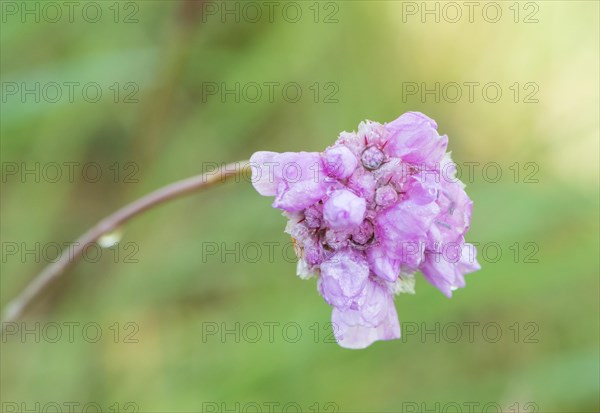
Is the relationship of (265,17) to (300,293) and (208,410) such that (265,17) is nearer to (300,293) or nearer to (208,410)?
(300,293)

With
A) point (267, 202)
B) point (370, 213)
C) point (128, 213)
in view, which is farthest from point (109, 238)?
point (267, 202)

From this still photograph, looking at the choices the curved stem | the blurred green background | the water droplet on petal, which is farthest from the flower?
the blurred green background

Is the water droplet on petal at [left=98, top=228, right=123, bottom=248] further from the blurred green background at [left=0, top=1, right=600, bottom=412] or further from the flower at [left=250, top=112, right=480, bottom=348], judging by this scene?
the blurred green background at [left=0, top=1, right=600, bottom=412]

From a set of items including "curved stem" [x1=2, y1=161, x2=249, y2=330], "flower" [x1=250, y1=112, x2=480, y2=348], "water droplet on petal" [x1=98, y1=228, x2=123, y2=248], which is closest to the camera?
"flower" [x1=250, y1=112, x2=480, y2=348]

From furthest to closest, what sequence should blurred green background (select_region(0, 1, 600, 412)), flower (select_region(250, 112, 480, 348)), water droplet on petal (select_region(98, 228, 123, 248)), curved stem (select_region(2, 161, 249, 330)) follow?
blurred green background (select_region(0, 1, 600, 412))
water droplet on petal (select_region(98, 228, 123, 248))
curved stem (select_region(2, 161, 249, 330))
flower (select_region(250, 112, 480, 348))

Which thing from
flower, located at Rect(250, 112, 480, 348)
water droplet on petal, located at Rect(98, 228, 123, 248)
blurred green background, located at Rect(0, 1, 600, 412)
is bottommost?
flower, located at Rect(250, 112, 480, 348)

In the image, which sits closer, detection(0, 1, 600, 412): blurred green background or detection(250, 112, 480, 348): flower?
detection(250, 112, 480, 348): flower

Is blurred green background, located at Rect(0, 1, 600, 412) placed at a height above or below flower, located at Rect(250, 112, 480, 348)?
above

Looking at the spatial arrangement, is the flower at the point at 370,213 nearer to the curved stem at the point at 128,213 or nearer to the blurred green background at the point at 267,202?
the curved stem at the point at 128,213
